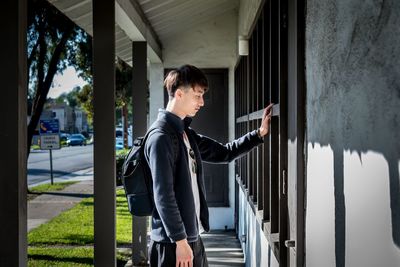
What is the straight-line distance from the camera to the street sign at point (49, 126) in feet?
43.7

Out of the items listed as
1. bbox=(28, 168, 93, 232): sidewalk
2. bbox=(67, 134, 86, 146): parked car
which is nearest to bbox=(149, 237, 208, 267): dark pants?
bbox=(28, 168, 93, 232): sidewalk

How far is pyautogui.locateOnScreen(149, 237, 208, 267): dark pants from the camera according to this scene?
239 cm

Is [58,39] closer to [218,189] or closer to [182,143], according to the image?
[218,189]

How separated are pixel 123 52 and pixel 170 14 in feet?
7.17

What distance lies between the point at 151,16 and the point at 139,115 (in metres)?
1.22

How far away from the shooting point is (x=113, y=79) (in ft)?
12.1

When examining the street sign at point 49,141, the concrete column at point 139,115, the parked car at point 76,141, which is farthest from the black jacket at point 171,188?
the parked car at point 76,141

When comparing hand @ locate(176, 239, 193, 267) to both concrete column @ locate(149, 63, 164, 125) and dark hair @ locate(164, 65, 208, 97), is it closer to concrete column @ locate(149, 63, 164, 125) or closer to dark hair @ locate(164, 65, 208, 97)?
dark hair @ locate(164, 65, 208, 97)

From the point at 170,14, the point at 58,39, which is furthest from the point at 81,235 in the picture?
the point at 58,39

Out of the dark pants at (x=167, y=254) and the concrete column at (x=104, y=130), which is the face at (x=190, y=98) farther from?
the concrete column at (x=104, y=130)

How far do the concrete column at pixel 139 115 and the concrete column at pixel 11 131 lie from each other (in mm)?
3598

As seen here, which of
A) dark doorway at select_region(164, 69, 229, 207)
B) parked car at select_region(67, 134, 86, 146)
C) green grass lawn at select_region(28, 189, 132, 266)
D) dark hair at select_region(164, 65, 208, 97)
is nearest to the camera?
dark hair at select_region(164, 65, 208, 97)

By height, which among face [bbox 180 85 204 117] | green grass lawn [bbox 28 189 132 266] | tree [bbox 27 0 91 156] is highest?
tree [bbox 27 0 91 156]

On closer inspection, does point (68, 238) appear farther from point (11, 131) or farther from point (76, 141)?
point (76, 141)
